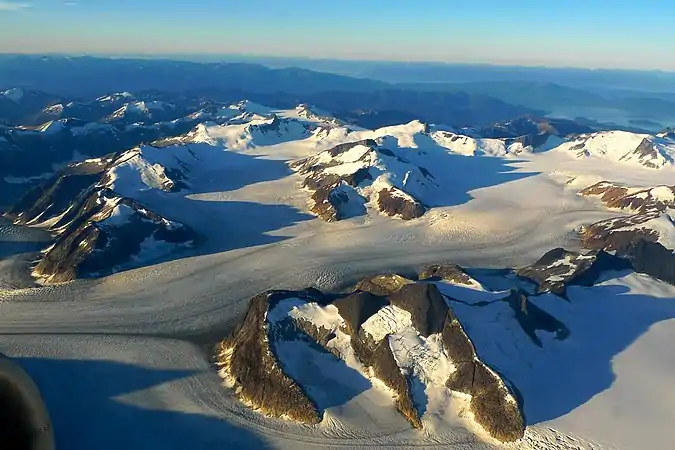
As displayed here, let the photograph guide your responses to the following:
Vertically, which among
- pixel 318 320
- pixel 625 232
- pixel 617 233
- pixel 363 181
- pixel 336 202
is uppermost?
pixel 318 320

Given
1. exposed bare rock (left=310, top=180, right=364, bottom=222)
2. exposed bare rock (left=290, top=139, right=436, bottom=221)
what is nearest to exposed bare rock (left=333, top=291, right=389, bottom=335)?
exposed bare rock (left=310, top=180, right=364, bottom=222)

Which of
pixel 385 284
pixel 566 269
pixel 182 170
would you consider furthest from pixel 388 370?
pixel 182 170

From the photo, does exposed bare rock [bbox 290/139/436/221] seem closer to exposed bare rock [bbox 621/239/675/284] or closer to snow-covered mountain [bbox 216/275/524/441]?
exposed bare rock [bbox 621/239/675/284]

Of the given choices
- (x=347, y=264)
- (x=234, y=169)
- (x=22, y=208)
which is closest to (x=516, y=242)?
(x=347, y=264)

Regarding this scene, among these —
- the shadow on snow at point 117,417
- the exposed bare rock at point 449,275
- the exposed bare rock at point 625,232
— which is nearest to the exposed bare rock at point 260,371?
the shadow on snow at point 117,417

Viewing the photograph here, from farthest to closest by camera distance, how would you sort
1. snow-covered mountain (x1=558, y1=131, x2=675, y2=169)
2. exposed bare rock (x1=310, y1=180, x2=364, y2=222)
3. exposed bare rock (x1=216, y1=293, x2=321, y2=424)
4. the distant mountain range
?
snow-covered mountain (x1=558, y1=131, x2=675, y2=169), exposed bare rock (x1=310, y1=180, x2=364, y2=222), the distant mountain range, exposed bare rock (x1=216, y1=293, x2=321, y2=424)

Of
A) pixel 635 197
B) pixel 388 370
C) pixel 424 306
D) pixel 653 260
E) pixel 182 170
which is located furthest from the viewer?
pixel 182 170

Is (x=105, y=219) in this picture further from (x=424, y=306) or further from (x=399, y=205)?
(x=424, y=306)
